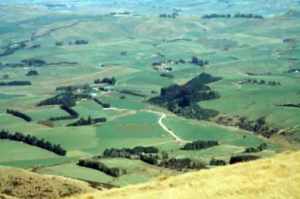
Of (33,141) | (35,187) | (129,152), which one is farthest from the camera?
(33,141)

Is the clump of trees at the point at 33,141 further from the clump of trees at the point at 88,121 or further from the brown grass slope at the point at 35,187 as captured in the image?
the brown grass slope at the point at 35,187

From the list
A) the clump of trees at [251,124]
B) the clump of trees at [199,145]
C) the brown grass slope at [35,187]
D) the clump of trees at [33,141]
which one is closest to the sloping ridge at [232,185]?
the brown grass slope at [35,187]

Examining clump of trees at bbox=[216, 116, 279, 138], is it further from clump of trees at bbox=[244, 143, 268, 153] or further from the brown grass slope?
the brown grass slope

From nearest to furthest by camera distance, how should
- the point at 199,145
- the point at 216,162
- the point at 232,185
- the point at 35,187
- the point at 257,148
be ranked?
the point at 232,185, the point at 35,187, the point at 216,162, the point at 257,148, the point at 199,145

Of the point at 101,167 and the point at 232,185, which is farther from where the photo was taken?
the point at 101,167

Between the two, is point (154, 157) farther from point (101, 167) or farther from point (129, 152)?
point (101, 167)

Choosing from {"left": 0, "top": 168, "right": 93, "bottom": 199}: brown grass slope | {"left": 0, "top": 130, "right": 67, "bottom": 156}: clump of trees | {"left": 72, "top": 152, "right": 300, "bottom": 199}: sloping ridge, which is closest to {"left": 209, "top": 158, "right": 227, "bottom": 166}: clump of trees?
{"left": 0, "top": 130, "right": 67, "bottom": 156}: clump of trees

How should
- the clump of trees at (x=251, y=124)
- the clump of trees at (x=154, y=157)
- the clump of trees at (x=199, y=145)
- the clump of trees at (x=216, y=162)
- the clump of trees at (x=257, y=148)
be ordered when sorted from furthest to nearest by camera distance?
the clump of trees at (x=251, y=124), the clump of trees at (x=199, y=145), the clump of trees at (x=257, y=148), the clump of trees at (x=154, y=157), the clump of trees at (x=216, y=162)

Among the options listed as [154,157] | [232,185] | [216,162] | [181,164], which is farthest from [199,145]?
[232,185]
